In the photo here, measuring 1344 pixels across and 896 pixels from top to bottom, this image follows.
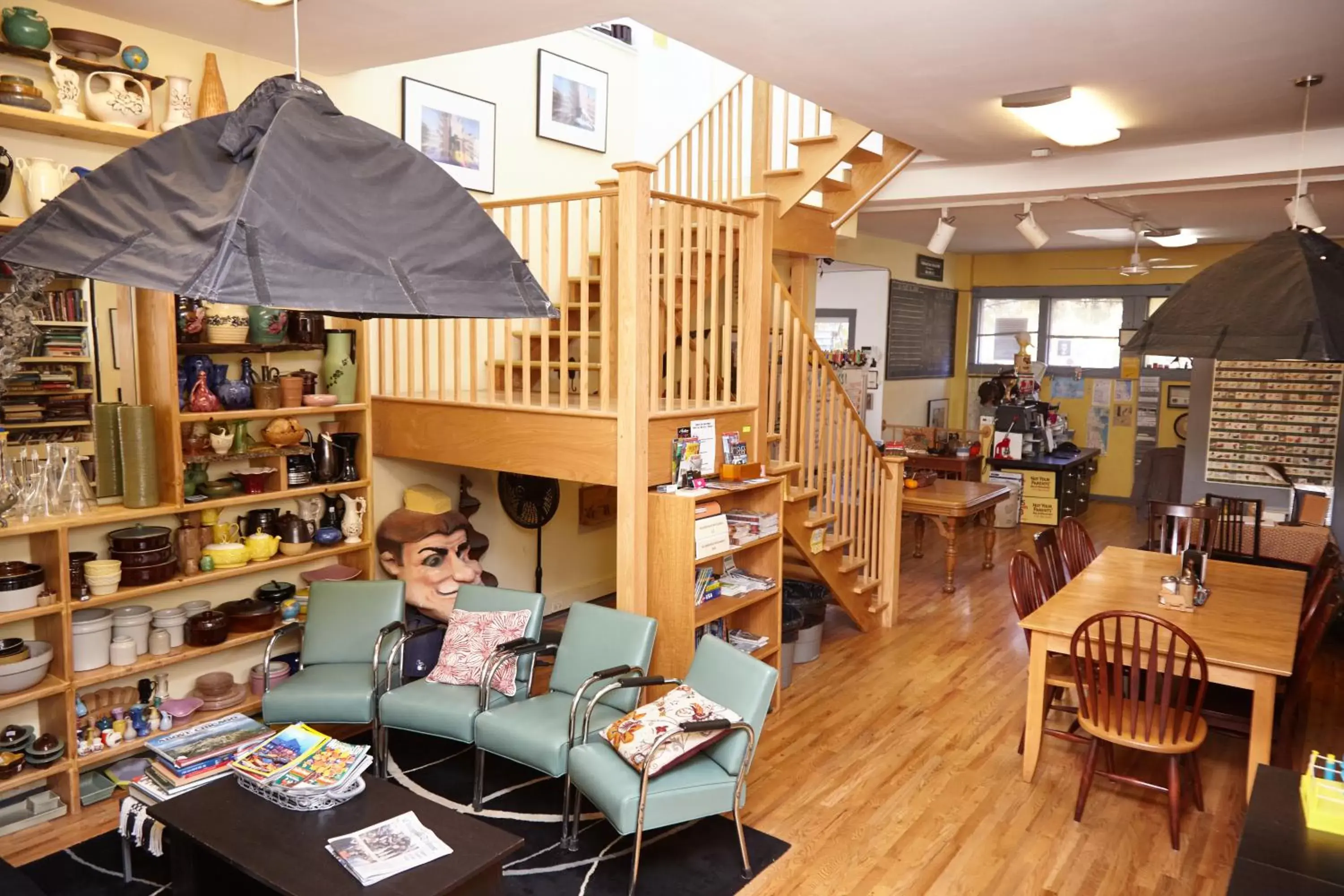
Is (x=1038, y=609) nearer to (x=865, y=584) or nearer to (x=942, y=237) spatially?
(x=865, y=584)

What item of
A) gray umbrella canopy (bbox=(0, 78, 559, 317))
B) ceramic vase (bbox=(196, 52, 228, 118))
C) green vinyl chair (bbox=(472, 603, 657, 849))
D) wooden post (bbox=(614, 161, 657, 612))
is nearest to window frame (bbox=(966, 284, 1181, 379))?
wooden post (bbox=(614, 161, 657, 612))

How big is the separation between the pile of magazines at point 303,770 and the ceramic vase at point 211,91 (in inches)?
106

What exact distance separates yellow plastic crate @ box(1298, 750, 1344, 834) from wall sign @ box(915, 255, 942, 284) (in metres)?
8.40

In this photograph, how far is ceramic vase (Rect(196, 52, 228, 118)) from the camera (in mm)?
3973

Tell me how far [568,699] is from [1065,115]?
3611mm

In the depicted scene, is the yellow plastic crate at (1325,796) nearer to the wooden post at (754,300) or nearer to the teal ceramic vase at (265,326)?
the wooden post at (754,300)

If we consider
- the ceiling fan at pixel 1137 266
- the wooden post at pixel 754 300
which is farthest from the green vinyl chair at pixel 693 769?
the ceiling fan at pixel 1137 266

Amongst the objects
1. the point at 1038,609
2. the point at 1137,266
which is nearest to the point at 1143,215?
the point at 1137,266

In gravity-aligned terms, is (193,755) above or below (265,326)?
below

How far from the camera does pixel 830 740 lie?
4.39 metres

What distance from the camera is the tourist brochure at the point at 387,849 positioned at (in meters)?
2.47

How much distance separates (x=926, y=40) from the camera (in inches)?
139

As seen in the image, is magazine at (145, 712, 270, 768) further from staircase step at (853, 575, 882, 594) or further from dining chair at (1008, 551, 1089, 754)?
staircase step at (853, 575, 882, 594)

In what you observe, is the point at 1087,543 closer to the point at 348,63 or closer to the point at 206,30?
the point at 348,63
